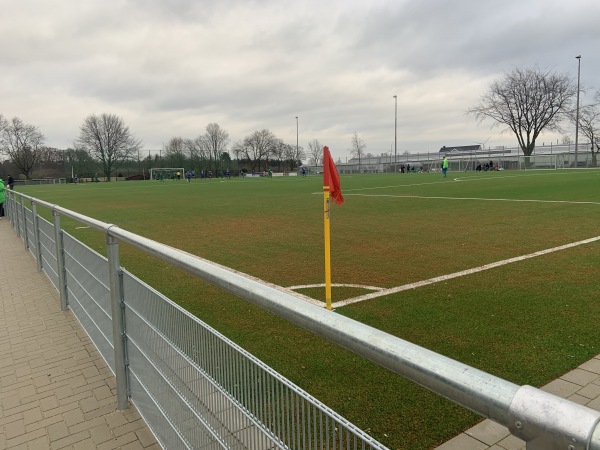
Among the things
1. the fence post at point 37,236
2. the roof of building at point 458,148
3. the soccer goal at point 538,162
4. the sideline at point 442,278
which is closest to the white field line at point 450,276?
the sideline at point 442,278

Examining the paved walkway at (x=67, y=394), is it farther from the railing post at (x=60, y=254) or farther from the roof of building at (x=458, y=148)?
the roof of building at (x=458, y=148)

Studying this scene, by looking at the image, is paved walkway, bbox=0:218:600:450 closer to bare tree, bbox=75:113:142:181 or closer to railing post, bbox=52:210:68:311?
railing post, bbox=52:210:68:311

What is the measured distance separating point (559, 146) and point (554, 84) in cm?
3064

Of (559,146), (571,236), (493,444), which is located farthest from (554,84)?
(493,444)

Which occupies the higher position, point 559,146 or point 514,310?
point 559,146

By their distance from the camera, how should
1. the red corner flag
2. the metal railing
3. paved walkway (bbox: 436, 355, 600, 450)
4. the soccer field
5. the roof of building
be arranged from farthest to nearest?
the roof of building → the red corner flag → the soccer field → paved walkway (bbox: 436, 355, 600, 450) → the metal railing

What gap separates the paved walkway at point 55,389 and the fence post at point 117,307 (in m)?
0.38

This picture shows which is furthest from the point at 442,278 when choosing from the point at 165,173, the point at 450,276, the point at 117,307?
the point at 165,173

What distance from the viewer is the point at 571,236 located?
9.29 metres

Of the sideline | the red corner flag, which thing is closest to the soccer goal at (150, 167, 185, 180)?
the sideline

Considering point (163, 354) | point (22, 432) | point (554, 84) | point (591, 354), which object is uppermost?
point (554, 84)

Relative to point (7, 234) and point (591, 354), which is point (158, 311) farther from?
point (7, 234)

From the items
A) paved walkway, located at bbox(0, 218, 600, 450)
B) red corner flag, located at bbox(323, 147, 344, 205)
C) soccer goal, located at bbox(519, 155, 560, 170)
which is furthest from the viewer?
soccer goal, located at bbox(519, 155, 560, 170)

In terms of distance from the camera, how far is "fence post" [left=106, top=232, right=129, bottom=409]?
3.09 metres
